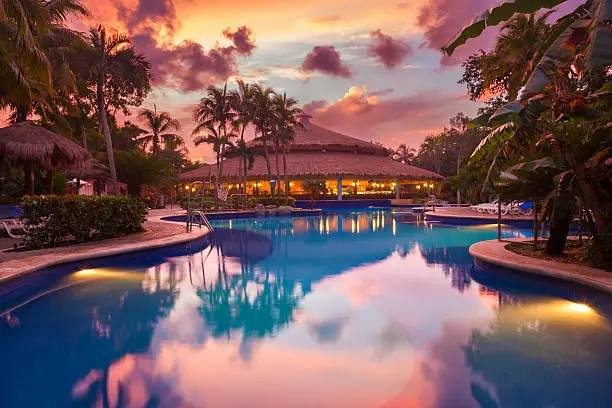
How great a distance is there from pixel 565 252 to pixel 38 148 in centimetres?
1565

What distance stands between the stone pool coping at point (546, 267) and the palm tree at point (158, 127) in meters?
34.9

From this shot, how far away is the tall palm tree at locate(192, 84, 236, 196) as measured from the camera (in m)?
31.7

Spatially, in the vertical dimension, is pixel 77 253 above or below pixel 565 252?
above

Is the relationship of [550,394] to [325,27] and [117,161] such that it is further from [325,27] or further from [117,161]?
[117,161]

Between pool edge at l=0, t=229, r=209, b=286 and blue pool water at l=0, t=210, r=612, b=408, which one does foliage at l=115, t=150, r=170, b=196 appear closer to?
pool edge at l=0, t=229, r=209, b=286

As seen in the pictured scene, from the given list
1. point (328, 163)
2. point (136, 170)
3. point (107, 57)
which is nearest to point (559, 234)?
point (107, 57)

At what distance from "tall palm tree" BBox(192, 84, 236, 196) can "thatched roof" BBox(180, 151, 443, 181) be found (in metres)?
9.57

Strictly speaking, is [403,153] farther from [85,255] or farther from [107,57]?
[85,255]

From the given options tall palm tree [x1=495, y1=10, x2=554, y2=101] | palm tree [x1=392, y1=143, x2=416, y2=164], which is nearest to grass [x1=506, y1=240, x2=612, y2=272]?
tall palm tree [x1=495, y1=10, x2=554, y2=101]

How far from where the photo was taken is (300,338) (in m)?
5.49

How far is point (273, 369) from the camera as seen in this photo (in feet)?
14.9

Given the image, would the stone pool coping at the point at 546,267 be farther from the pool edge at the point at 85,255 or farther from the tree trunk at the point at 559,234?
the pool edge at the point at 85,255

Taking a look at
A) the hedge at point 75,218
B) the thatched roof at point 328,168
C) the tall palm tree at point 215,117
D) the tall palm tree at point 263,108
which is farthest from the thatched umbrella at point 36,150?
the thatched roof at point 328,168

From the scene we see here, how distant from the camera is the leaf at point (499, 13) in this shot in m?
4.98
